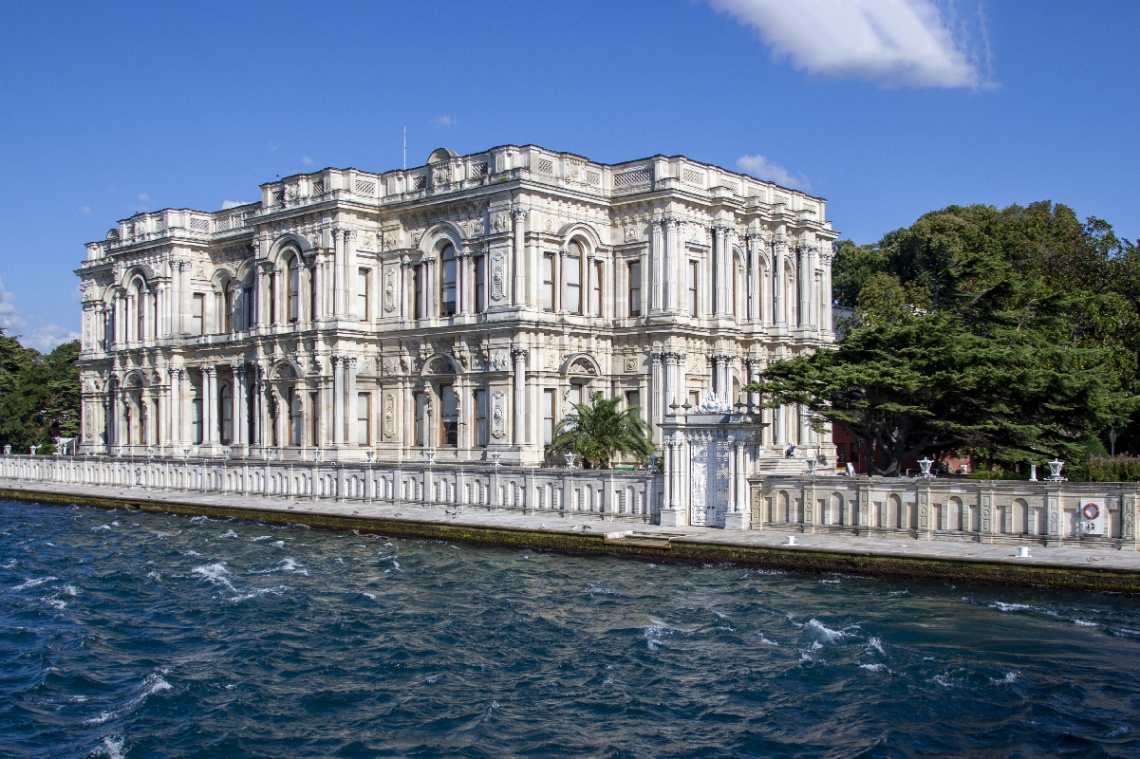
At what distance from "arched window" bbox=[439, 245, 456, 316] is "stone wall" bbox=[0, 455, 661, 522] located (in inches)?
284

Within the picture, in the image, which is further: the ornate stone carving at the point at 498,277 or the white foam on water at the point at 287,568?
the ornate stone carving at the point at 498,277

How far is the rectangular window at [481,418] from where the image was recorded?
1384 inches

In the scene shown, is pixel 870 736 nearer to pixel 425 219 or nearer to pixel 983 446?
pixel 983 446

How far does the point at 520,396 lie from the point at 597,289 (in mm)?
5023

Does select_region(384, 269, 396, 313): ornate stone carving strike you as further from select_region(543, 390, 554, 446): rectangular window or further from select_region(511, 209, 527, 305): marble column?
select_region(543, 390, 554, 446): rectangular window

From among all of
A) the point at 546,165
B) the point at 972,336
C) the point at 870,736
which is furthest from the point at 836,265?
the point at 870,736

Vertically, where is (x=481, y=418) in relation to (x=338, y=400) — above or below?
below

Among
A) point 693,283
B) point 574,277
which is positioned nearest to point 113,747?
point 574,277

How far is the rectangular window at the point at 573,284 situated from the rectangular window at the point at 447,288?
13.3 ft

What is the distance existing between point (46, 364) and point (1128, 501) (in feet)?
181

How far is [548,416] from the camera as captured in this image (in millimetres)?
34406

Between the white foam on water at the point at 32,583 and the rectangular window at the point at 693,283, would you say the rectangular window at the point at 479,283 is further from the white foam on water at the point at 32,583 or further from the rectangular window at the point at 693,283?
the white foam on water at the point at 32,583

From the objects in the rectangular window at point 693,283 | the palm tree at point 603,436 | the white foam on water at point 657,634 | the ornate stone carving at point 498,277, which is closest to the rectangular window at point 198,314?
the ornate stone carving at point 498,277

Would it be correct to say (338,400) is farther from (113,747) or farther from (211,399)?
(113,747)
